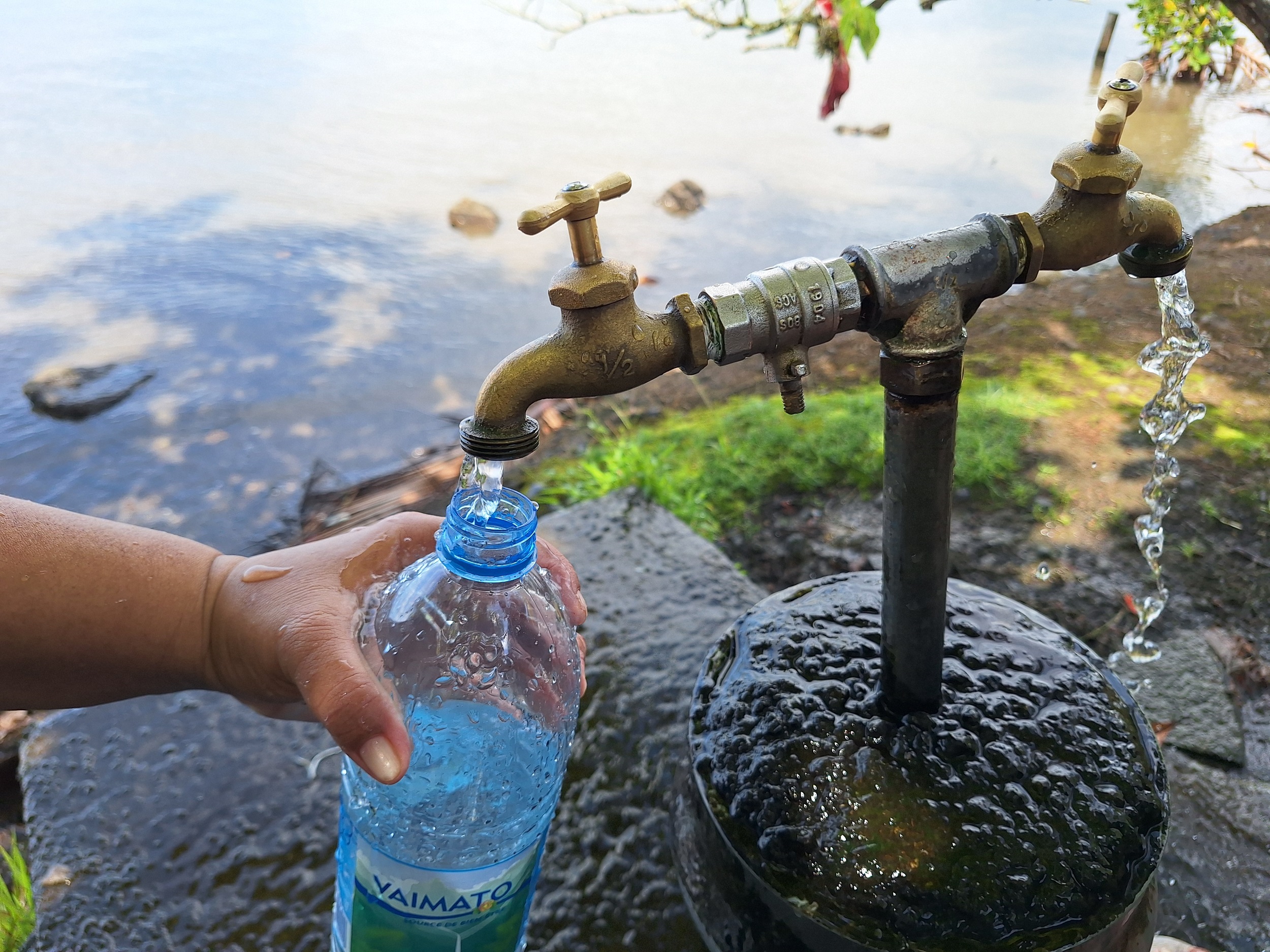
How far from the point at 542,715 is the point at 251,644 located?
548 millimetres

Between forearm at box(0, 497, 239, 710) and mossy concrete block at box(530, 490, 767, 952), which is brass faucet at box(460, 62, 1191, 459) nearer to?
→ forearm at box(0, 497, 239, 710)

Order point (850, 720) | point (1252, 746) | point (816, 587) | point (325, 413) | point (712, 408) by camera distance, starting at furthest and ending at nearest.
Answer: point (325, 413) → point (712, 408) → point (1252, 746) → point (816, 587) → point (850, 720)

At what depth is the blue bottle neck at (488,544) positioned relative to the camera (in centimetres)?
133

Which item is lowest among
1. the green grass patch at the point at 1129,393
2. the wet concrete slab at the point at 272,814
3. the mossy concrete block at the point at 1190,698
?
the mossy concrete block at the point at 1190,698

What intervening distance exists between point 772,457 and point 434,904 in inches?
117

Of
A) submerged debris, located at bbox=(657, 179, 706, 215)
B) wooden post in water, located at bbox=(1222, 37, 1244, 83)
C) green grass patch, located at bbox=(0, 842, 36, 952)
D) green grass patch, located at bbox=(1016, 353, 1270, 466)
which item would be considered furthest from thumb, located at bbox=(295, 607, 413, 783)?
wooden post in water, located at bbox=(1222, 37, 1244, 83)

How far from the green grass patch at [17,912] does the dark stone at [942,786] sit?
1.65 metres

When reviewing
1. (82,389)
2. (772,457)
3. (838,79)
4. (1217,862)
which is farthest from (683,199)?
(1217,862)

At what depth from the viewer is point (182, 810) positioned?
2.19 meters

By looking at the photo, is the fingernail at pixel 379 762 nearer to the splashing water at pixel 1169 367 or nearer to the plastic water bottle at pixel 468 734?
the plastic water bottle at pixel 468 734

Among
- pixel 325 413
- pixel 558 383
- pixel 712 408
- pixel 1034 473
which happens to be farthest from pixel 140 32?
pixel 558 383

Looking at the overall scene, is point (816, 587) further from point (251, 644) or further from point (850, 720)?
point (251, 644)

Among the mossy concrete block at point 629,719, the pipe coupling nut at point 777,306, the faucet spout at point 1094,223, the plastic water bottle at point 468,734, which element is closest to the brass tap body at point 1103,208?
the faucet spout at point 1094,223

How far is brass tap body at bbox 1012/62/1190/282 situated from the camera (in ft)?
4.37
